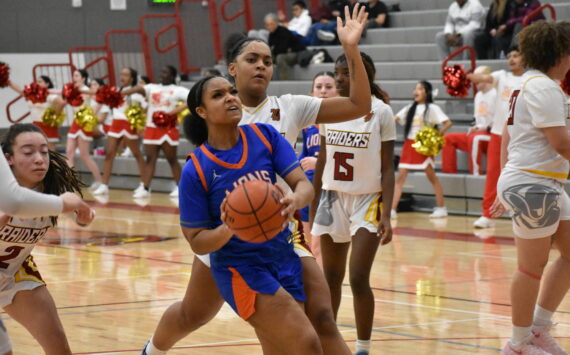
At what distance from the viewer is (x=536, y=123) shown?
201 inches

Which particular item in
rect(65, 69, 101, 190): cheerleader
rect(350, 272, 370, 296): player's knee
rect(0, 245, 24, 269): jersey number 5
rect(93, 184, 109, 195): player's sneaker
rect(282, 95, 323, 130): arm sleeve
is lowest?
rect(93, 184, 109, 195): player's sneaker

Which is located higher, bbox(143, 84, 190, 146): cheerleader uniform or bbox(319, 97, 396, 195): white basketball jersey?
bbox(319, 97, 396, 195): white basketball jersey

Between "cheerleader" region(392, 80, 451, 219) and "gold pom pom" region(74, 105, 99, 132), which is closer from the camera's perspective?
"cheerleader" region(392, 80, 451, 219)

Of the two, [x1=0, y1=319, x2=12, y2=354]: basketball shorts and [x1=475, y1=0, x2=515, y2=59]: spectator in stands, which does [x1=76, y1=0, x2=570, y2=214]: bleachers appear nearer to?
[x1=475, y1=0, x2=515, y2=59]: spectator in stands

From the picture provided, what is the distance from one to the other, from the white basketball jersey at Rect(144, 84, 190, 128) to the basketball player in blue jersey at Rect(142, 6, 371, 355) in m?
10.4

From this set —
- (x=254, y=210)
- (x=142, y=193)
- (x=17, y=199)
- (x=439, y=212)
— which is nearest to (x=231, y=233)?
(x=254, y=210)

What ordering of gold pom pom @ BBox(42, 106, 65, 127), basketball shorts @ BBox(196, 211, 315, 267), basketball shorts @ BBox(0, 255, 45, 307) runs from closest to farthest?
basketball shorts @ BBox(196, 211, 315, 267) < basketball shorts @ BBox(0, 255, 45, 307) < gold pom pom @ BBox(42, 106, 65, 127)

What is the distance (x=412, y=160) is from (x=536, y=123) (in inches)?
Answer: 294

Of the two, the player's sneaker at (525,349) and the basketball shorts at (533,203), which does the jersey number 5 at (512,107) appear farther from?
the player's sneaker at (525,349)

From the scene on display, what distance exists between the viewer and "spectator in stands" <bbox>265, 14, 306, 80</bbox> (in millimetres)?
16750

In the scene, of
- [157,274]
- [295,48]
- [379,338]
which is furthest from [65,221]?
[379,338]

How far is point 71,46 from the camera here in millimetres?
20500

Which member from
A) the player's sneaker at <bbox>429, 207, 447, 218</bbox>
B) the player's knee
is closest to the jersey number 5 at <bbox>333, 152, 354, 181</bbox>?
the player's knee

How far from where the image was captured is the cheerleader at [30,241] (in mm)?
4430
